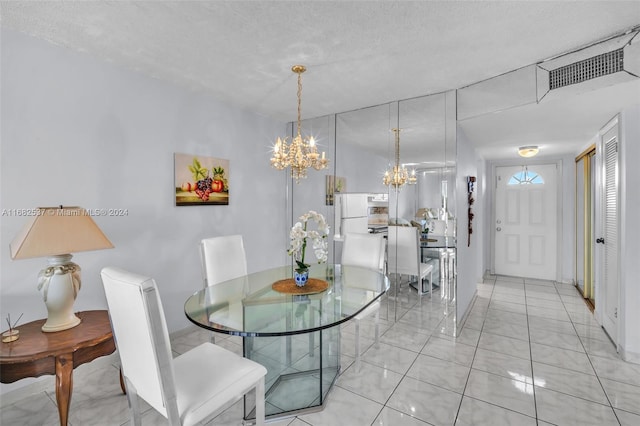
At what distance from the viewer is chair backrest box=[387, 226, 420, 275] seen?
3.52m

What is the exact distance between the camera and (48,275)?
73.0 inches

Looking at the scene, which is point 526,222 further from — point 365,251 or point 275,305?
point 275,305

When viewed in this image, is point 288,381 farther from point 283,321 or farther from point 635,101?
point 635,101

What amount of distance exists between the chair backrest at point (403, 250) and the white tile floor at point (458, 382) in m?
0.53

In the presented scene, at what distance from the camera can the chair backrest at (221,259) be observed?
255cm

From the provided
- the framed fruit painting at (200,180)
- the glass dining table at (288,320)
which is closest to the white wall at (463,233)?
the glass dining table at (288,320)

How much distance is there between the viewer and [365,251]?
120 inches

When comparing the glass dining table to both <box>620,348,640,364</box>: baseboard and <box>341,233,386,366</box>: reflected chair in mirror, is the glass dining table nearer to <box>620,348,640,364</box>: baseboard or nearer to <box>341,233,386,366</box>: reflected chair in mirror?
<box>341,233,386,366</box>: reflected chair in mirror

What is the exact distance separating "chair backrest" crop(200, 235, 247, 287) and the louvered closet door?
11.4 feet

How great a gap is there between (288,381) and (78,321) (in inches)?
57.8

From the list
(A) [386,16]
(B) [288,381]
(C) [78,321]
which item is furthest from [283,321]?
(A) [386,16]

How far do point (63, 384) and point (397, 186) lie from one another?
3.19 meters

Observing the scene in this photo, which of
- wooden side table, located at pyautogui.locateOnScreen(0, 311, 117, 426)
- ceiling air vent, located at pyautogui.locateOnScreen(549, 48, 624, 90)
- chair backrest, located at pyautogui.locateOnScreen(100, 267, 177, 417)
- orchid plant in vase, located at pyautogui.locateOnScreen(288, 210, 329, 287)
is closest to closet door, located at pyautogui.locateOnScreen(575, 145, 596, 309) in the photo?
ceiling air vent, located at pyautogui.locateOnScreen(549, 48, 624, 90)

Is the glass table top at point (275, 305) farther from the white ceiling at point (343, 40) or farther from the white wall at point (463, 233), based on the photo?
the white ceiling at point (343, 40)
